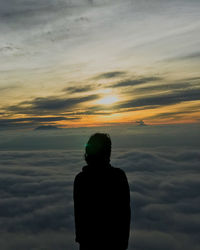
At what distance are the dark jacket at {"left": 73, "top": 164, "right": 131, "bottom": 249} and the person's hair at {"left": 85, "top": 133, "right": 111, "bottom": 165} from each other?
3.4 inches

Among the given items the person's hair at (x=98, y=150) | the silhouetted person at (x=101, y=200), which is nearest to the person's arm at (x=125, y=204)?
the silhouetted person at (x=101, y=200)

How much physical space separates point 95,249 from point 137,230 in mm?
60032

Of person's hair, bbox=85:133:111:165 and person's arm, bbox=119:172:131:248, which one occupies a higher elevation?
person's hair, bbox=85:133:111:165

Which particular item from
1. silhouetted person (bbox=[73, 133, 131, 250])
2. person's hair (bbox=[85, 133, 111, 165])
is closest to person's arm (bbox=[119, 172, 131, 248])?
silhouetted person (bbox=[73, 133, 131, 250])

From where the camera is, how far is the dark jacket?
2379mm

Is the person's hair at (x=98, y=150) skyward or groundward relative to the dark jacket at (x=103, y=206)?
skyward

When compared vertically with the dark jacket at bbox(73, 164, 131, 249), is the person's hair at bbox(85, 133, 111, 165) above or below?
above

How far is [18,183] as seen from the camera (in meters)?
87.8

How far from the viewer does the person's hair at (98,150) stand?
2.38 metres

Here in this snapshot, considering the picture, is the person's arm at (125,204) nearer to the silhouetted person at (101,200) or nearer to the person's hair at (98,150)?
the silhouetted person at (101,200)

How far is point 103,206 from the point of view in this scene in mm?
2465

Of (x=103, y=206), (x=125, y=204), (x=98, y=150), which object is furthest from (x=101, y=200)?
(x=98, y=150)

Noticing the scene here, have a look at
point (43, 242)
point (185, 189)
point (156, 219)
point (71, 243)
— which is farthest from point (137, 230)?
point (185, 189)

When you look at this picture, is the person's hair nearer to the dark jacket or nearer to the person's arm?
the dark jacket
